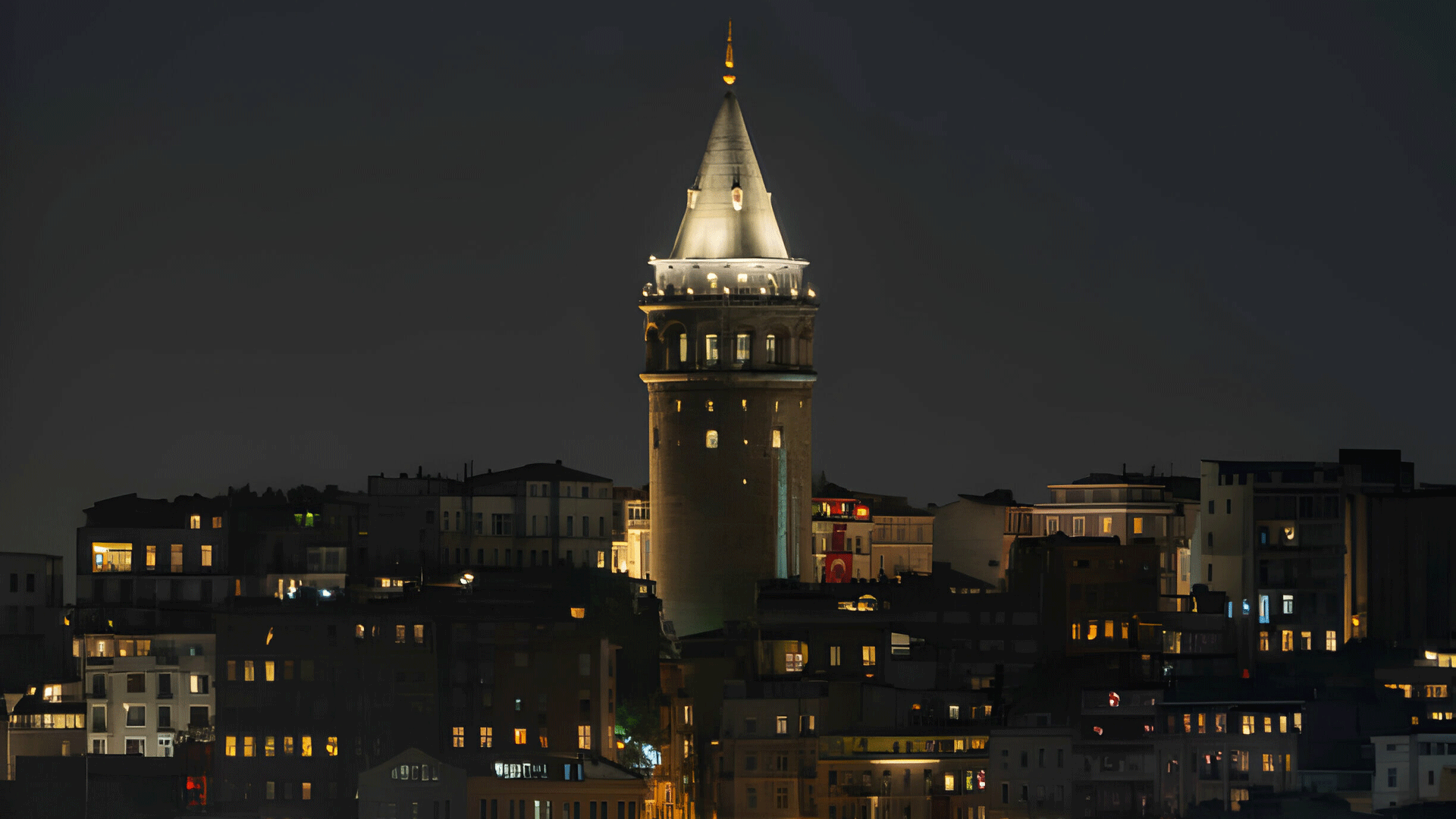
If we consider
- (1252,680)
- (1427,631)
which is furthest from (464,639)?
(1427,631)

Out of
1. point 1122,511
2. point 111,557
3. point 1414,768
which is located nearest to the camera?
point 1414,768

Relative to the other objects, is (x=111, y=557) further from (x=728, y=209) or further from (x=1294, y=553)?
(x=1294, y=553)

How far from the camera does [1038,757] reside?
282 ft

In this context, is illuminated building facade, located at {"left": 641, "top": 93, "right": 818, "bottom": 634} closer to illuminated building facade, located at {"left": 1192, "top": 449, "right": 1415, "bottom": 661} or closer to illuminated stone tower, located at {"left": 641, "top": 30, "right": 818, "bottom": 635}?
illuminated stone tower, located at {"left": 641, "top": 30, "right": 818, "bottom": 635}

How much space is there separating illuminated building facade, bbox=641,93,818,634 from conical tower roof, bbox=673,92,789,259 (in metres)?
0.02

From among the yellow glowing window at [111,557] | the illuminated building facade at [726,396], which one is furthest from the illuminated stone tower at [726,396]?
the yellow glowing window at [111,557]

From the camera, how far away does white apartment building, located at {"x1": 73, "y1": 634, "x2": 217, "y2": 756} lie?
89.0 meters

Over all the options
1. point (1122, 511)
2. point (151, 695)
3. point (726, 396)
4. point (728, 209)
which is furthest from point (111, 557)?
point (1122, 511)

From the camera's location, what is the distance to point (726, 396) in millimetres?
97062

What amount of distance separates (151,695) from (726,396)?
15.5 metres

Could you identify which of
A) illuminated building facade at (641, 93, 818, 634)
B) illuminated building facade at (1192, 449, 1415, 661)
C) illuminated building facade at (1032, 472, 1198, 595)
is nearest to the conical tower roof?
illuminated building facade at (641, 93, 818, 634)

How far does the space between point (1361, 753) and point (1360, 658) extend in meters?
5.22

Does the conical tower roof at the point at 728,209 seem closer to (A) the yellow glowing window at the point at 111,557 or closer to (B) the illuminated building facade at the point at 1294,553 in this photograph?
(B) the illuminated building facade at the point at 1294,553

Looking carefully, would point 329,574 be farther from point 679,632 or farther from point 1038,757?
point 1038,757
